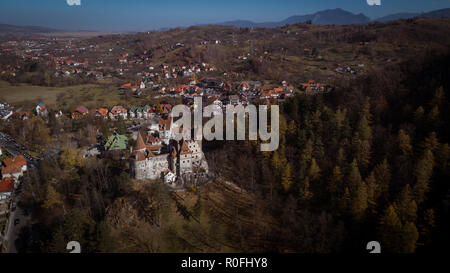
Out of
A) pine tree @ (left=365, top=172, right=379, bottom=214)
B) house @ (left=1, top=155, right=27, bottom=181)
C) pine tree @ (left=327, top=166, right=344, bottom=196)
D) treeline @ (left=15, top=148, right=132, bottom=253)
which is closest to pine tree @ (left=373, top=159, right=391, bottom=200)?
pine tree @ (left=365, top=172, right=379, bottom=214)

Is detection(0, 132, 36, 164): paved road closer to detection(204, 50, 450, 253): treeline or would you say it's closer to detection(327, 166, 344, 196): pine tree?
detection(204, 50, 450, 253): treeline

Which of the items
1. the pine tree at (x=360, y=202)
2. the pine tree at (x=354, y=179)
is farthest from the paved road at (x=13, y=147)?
the pine tree at (x=360, y=202)

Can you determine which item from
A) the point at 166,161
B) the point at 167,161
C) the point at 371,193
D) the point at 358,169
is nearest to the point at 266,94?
the point at 358,169

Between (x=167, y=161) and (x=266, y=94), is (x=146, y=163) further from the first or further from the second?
(x=266, y=94)

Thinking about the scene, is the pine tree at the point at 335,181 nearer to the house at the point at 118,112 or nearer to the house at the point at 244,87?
the house at the point at 118,112

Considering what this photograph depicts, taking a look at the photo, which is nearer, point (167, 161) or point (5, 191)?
point (167, 161)
